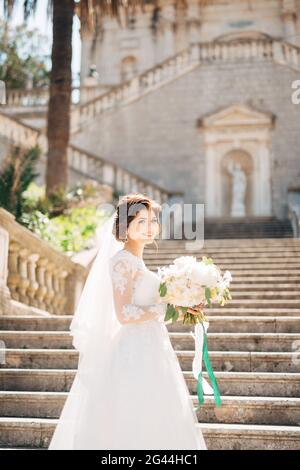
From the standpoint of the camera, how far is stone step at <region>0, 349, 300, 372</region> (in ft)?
17.4

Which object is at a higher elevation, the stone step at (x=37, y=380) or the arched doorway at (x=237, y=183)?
the arched doorway at (x=237, y=183)

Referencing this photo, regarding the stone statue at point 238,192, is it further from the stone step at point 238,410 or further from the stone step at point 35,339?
the stone step at point 238,410

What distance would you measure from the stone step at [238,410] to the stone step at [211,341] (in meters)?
0.93

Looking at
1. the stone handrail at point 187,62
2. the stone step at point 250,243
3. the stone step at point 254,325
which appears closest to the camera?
the stone step at point 254,325

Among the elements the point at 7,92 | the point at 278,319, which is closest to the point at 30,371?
the point at 278,319

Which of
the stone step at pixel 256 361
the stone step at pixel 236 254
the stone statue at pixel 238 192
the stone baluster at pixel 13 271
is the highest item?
the stone statue at pixel 238 192

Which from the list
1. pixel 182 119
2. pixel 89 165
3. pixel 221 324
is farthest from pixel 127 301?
pixel 182 119

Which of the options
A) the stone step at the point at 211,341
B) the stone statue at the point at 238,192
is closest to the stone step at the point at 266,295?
the stone step at the point at 211,341

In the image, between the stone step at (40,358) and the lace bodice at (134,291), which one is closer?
the lace bodice at (134,291)

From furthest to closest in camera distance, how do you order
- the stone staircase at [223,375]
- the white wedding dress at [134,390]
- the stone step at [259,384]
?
the stone step at [259,384] → the stone staircase at [223,375] → the white wedding dress at [134,390]

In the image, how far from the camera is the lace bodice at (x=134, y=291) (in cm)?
353

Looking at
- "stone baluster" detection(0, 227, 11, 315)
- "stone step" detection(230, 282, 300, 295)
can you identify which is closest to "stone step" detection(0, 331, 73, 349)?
"stone baluster" detection(0, 227, 11, 315)

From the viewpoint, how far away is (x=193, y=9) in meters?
29.3

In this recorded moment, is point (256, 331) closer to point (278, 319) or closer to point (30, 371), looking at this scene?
point (278, 319)
